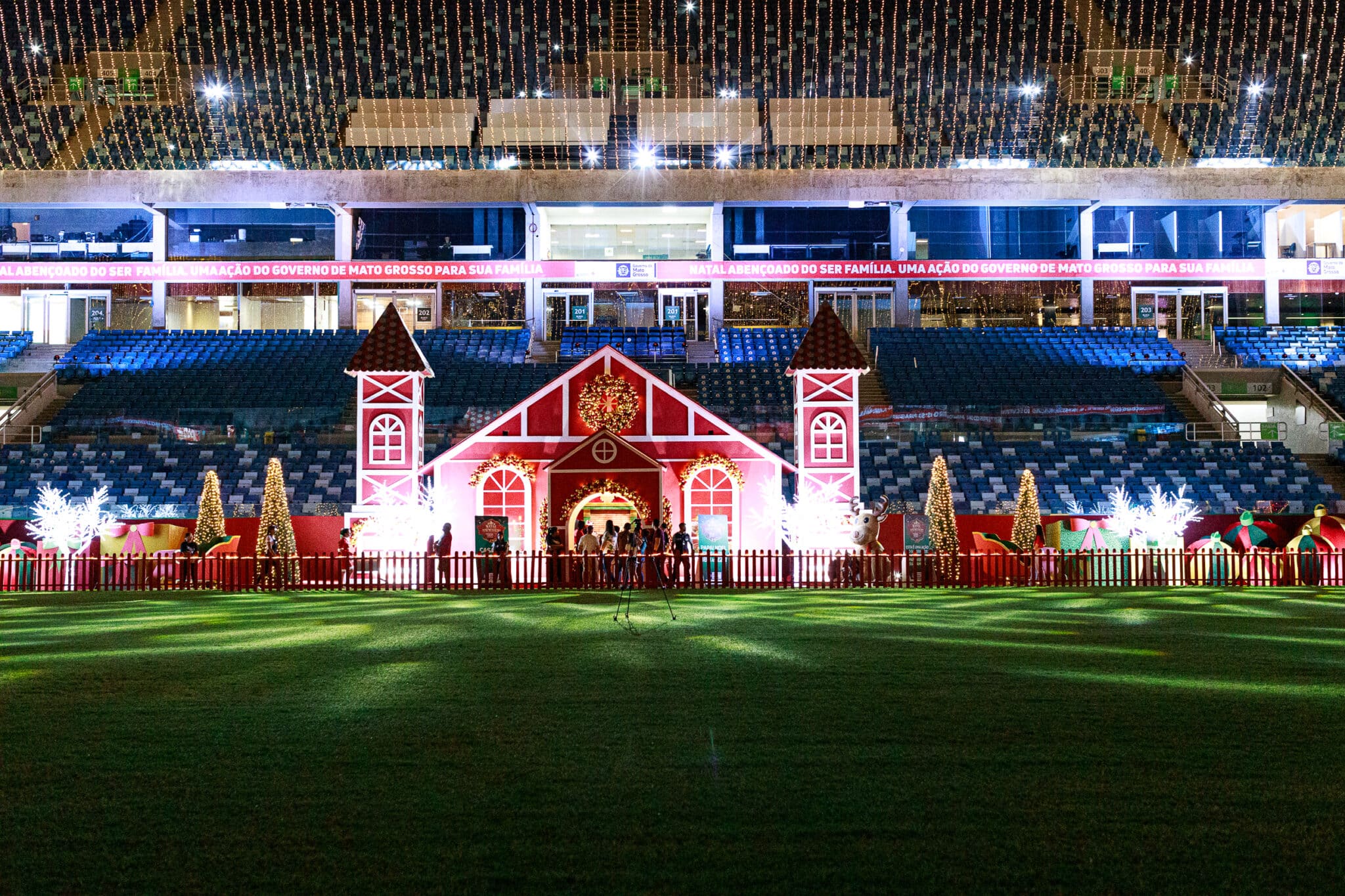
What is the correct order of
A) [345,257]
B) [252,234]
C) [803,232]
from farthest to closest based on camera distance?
[803,232]
[252,234]
[345,257]

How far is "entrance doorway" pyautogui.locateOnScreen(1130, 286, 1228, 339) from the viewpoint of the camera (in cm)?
4603

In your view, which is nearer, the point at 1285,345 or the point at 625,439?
the point at 625,439

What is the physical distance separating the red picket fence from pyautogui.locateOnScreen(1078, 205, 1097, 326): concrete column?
22262 millimetres

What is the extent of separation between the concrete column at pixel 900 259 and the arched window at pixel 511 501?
22051 mm

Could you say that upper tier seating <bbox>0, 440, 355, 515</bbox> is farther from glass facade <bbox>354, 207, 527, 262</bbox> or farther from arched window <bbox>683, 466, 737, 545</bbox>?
glass facade <bbox>354, 207, 527, 262</bbox>

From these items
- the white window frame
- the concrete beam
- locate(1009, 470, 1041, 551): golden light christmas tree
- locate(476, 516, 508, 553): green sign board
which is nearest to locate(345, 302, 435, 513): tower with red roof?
locate(476, 516, 508, 553): green sign board

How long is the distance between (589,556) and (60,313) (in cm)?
3251

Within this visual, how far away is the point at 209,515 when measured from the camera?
2588 cm

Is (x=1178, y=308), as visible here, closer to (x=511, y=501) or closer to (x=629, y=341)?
(x=629, y=341)

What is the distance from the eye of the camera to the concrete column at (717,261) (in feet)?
145

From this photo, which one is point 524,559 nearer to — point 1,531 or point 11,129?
point 1,531

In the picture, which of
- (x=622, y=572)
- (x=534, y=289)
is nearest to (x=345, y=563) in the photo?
(x=622, y=572)

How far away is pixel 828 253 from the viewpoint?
46625mm

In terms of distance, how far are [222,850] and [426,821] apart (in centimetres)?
100
